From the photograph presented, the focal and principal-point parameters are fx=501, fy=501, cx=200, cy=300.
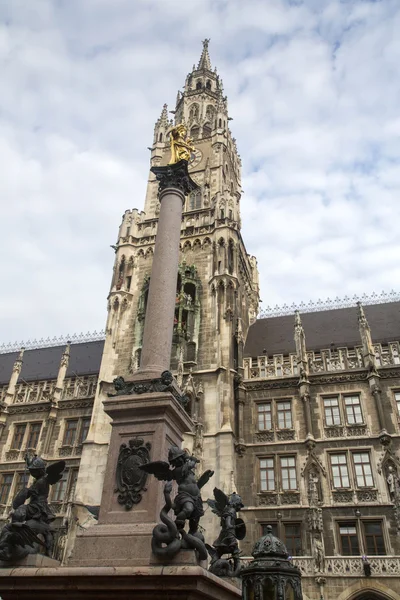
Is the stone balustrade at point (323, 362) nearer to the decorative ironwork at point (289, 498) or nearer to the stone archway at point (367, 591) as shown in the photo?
the decorative ironwork at point (289, 498)

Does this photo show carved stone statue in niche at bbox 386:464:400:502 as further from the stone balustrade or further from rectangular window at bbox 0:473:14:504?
rectangular window at bbox 0:473:14:504

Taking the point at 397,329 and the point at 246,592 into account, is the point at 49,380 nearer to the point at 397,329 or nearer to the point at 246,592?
the point at 397,329

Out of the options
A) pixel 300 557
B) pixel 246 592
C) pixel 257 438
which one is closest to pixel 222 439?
pixel 257 438

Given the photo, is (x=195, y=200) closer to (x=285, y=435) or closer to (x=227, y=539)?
(x=285, y=435)

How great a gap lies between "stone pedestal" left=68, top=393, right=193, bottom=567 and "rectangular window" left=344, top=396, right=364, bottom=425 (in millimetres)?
14524

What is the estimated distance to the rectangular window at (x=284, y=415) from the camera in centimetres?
2434

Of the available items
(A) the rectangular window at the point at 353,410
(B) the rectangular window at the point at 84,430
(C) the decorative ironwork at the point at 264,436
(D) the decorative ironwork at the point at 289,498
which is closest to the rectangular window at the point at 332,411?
(A) the rectangular window at the point at 353,410

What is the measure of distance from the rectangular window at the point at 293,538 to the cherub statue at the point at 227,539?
37.9ft

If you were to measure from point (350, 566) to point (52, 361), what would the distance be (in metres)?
23.5

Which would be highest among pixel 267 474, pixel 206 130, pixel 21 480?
pixel 206 130

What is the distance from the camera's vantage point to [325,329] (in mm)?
30641

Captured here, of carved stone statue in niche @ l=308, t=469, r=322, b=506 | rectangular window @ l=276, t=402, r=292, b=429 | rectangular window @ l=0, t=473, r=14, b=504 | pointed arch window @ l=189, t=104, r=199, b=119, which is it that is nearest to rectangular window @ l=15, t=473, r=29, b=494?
rectangular window @ l=0, t=473, r=14, b=504

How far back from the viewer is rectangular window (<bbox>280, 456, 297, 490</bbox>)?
22.6m

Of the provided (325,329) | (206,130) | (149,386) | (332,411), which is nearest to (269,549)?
(149,386)
